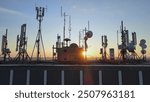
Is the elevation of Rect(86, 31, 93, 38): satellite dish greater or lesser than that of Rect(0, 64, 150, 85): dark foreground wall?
greater

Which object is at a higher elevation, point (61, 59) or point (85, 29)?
point (85, 29)

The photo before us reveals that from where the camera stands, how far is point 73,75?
21.8 feet

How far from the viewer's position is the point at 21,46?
47.7m

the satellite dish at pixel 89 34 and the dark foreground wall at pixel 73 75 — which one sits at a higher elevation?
the satellite dish at pixel 89 34

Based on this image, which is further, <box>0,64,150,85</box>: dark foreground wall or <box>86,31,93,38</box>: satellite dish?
<box>86,31,93,38</box>: satellite dish

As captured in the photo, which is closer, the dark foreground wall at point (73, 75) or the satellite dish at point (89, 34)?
the dark foreground wall at point (73, 75)

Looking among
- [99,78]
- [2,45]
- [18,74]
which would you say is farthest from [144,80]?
[2,45]

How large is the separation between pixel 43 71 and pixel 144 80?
2.98 m

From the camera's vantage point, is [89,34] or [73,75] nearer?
[73,75]

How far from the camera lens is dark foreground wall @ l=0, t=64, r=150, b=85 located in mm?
6625

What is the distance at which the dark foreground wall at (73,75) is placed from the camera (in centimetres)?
662

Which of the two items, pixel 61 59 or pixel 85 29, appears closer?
pixel 61 59

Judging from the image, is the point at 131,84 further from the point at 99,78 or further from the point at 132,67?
the point at 99,78

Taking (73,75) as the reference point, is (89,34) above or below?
above
